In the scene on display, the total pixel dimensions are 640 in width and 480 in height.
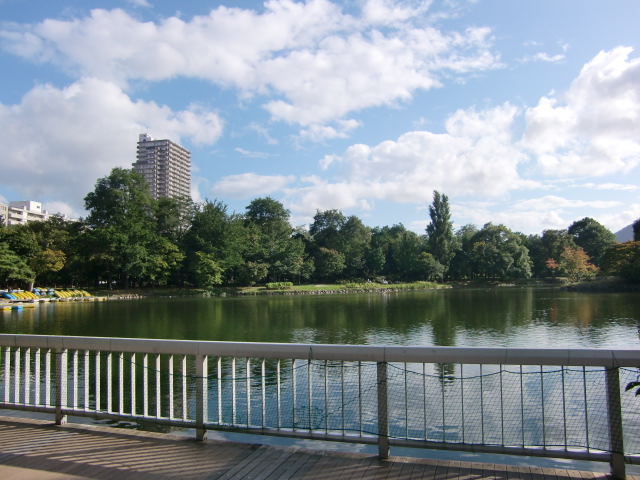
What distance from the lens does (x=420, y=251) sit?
6638 centimetres

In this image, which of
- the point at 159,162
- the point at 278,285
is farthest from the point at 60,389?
the point at 159,162

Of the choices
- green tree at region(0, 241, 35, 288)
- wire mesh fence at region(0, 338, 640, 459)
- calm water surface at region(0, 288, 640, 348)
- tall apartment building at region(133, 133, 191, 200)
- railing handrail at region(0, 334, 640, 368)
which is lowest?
calm water surface at region(0, 288, 640, 348)

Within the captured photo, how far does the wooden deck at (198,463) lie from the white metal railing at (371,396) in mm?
132

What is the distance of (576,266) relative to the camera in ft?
181

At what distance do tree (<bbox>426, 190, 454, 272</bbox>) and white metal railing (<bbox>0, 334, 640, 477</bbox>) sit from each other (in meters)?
55.7

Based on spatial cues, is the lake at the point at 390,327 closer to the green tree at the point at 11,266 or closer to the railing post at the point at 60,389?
the railing post at the point at 60,389

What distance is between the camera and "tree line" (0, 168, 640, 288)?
4469cm

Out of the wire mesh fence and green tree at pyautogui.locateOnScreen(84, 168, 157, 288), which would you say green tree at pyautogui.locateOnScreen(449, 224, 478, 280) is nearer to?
green tree at pyautogui.locateOnScreen(84, 168, 157, 288)

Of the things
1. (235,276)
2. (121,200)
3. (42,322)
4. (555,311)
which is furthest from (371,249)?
(42,322)

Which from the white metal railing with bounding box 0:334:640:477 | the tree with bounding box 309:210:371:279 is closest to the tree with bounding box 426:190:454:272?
the tree with bounding box 309:210:371:279

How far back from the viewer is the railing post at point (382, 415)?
3373 mm

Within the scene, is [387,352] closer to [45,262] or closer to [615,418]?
[615,418]

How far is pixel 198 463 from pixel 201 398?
2.03ft

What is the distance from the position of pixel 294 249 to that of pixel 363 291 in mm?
9963
